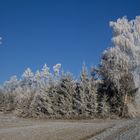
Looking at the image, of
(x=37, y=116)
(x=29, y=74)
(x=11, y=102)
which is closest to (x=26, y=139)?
(x=37, y=116)

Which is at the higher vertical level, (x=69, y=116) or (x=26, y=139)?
(x=69, y=116)

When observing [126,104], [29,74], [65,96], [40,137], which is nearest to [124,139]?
[40,137]

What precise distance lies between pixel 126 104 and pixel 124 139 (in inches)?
1523

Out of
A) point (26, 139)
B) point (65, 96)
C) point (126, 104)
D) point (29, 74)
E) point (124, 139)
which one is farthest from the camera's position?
point (29, 74)

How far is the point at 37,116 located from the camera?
66188mm

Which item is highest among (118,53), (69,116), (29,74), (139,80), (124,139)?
(29,74)

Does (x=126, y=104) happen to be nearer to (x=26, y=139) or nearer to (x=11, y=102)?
(x=26, y=139)

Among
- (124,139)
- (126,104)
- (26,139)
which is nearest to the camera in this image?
(124,139)

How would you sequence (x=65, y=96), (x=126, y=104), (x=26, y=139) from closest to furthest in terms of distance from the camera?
(x=26, y=139)
(x=126, y=104)
(x=65, y=96)

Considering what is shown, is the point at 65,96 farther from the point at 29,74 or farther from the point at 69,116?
the point at 29,74

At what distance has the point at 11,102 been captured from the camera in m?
99.3

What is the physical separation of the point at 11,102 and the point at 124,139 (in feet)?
261

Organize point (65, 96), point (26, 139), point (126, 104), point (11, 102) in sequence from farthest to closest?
point (11, 102), point (65, 96), point (126, 104), point (26, 139)

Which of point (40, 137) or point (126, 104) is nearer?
point (40, 137)
